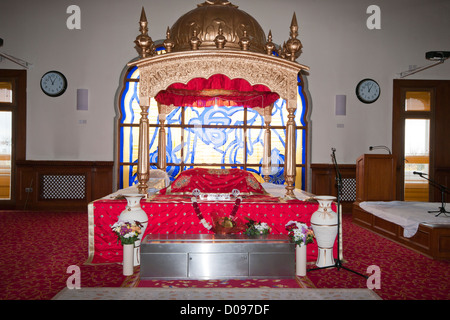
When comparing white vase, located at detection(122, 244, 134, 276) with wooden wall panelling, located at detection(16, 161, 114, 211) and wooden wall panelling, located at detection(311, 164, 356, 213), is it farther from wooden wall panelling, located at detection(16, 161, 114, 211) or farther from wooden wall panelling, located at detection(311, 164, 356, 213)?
wooden wall panelling, located at detection(311, 164, 356, 213)

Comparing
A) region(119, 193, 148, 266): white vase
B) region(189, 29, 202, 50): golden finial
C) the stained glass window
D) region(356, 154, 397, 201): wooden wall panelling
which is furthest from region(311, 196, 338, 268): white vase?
the stained glass window

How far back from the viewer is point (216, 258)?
10.9ft

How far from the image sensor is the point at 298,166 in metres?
7.96

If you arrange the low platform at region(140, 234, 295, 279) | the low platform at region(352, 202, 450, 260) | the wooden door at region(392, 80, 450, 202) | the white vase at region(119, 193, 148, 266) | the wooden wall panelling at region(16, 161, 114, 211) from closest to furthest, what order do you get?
the low platform at region(140, 234, 295, 279)
the white vase at region(119, 193, 148, 266)
the low platform at region(352, 202, 450, 260)
the wooden wall panelling at region(16, 161, 114, 211)
the wooden door at region(392, 80, 450, 202)

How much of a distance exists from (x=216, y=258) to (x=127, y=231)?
0.96 meters

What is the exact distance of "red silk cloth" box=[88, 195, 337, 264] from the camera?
4.03 m

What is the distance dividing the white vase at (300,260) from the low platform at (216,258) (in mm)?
151

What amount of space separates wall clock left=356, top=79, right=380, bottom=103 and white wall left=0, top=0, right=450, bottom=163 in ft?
0.38

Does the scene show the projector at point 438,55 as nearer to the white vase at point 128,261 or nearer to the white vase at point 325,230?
the white vase at point 325,230

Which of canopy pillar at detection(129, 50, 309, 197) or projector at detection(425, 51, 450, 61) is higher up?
projector at detection(425, 51, 450, 61)

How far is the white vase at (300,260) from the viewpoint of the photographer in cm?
352

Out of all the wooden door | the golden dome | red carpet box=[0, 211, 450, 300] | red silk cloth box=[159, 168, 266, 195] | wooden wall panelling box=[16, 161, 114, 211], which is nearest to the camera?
red carpet box=[0, 211, 450, 300]

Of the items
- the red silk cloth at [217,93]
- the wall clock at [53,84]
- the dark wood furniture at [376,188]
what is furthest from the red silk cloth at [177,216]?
the wall clock at [53,84]
